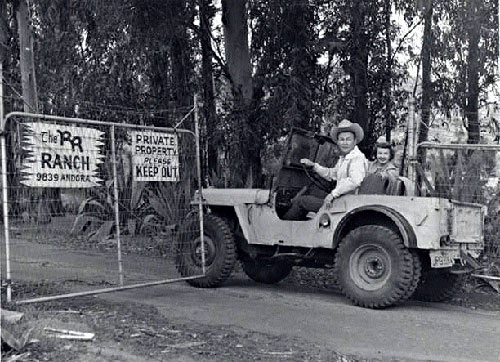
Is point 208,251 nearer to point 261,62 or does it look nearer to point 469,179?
point 469,179

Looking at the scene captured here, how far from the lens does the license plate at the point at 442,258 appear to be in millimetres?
7430

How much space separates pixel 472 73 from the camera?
1274 cm

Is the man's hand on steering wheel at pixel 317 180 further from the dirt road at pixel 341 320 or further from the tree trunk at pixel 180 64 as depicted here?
the tree trunk at pixel 180 64

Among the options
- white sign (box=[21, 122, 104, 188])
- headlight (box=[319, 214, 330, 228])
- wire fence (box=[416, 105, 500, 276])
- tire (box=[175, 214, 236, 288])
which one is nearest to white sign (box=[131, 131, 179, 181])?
white sign (box=[21, 122, 104, 188])

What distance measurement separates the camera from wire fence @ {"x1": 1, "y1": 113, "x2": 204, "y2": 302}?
711cm

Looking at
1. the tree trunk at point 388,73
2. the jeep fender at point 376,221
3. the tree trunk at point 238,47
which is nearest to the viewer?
the jeep fender at point 376,221

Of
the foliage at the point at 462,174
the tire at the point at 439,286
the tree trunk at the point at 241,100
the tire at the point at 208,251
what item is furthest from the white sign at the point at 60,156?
the foliage at the point at 462,174

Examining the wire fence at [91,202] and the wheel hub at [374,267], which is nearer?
the wire fence at [91,202]

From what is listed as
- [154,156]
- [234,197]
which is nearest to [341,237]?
[234,197]

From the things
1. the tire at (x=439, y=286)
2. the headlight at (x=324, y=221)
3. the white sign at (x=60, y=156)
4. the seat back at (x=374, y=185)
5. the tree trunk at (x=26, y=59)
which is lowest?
the tire at (x=439, y=286)

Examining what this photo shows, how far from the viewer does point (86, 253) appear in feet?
40.8

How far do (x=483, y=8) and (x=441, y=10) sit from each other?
2.30ft

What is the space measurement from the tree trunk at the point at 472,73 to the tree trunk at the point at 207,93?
4503 millimetres

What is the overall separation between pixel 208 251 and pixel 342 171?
2089 mm
